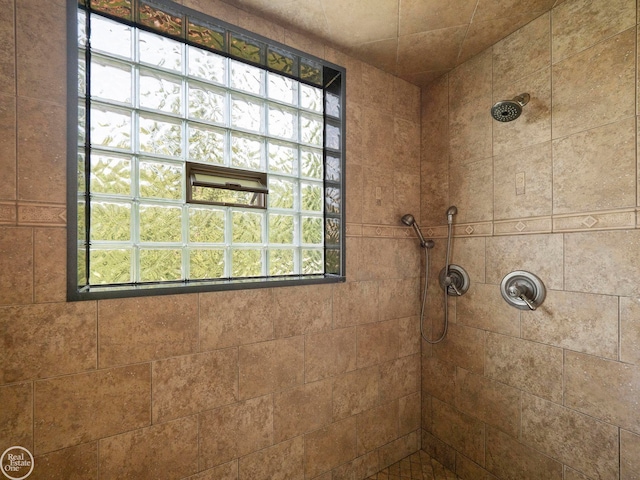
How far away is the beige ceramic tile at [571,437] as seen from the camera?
1239mm

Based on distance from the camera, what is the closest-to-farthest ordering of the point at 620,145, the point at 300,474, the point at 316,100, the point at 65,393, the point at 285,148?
the point at 65,393 → the point at 620,145 → the point at 300,474 → the point at 285,148 → the point at 316,100

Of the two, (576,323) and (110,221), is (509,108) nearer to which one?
(576,323)

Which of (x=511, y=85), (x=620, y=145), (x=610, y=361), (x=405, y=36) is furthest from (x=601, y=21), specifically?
(x=610, y=361)

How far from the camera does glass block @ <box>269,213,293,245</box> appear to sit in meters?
1.62

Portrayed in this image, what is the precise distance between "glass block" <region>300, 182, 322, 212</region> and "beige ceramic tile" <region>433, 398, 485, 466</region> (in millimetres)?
1504

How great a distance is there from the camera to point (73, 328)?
3.54 ft

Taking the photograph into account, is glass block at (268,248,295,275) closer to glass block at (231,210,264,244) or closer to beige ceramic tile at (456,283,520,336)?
glass block at (231,210,264,244)

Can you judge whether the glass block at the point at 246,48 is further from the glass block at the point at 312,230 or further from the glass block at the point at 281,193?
the glass block at the point at 312,230

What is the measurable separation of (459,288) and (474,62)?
1368 millimetres

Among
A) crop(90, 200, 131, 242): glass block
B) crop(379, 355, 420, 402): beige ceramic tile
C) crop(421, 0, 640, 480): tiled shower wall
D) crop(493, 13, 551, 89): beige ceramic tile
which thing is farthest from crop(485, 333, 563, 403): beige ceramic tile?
crop(90, 200, 131, 242): glass block

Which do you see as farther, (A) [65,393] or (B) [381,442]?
(B) [381,442]

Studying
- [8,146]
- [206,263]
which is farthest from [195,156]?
[8,146]

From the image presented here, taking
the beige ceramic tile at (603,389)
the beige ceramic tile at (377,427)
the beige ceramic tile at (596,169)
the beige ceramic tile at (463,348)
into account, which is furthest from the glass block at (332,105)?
the beige ceramic tile at (377,427)

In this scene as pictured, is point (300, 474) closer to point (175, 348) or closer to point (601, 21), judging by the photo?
point (175, 348)
